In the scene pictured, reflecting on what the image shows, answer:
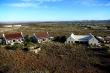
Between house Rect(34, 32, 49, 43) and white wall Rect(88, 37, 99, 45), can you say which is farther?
house Rect(34, 32, 49, 43)

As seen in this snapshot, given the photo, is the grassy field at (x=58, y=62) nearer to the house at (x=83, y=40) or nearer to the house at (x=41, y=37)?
the house at (x=83, y=40)

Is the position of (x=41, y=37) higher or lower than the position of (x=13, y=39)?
lower

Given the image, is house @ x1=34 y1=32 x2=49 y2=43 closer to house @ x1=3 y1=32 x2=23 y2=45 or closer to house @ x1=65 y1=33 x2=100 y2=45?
house @ x1=3 y1=32 x2=23 y2=45

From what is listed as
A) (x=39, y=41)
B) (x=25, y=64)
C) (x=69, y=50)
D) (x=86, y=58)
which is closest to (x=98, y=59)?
(x=86, y=58)

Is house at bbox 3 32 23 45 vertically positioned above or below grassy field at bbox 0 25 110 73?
above

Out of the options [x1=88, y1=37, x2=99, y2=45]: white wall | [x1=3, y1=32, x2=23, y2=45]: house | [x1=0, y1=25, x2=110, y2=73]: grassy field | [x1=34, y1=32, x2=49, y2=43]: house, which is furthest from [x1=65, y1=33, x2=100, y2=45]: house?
[x1=3, y1=32, x2=23, y2=45]: house

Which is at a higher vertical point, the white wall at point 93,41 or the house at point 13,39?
the house at point 13,39

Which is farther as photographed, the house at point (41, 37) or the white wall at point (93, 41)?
the house at point (41, 37)

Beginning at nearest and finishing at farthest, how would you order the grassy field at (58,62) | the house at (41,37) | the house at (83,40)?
1. the grassy field at (58,62)
2. the house at (83,40)
3. the house at (41,37)

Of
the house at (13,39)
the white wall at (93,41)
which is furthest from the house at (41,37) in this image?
the white wall at (93,41)

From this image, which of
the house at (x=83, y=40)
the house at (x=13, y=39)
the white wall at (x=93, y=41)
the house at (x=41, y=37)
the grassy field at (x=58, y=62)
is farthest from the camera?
the house at (x=41, y=37)

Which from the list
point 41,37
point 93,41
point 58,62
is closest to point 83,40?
point 93,41

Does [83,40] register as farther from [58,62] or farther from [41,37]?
[58,62]
